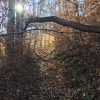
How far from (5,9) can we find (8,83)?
9.90 meters

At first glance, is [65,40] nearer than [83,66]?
No

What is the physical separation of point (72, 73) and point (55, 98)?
2.23 metres

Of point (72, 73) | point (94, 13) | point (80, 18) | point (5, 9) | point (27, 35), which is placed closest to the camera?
point (72, 73)

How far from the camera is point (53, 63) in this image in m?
14.0

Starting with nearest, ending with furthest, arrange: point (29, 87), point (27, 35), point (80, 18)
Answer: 1. point (29, 87)
2. point (27, 35)
3. point (80, 18)

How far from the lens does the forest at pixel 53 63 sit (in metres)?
10.8

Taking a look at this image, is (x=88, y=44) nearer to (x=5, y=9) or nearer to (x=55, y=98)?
(x=55, y=98)

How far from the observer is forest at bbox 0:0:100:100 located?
10773 millimetres

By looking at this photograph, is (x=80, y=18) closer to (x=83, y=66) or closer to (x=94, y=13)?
(x=94, y=13)

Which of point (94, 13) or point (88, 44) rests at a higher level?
point (94, 13)

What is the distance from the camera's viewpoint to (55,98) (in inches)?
409

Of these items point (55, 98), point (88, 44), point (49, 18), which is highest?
point (49, 18)

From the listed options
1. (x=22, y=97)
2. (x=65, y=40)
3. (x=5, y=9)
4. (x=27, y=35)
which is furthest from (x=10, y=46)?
(x=5, y=9)

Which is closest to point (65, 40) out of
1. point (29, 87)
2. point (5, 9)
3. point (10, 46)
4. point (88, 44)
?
point (88, 44)
